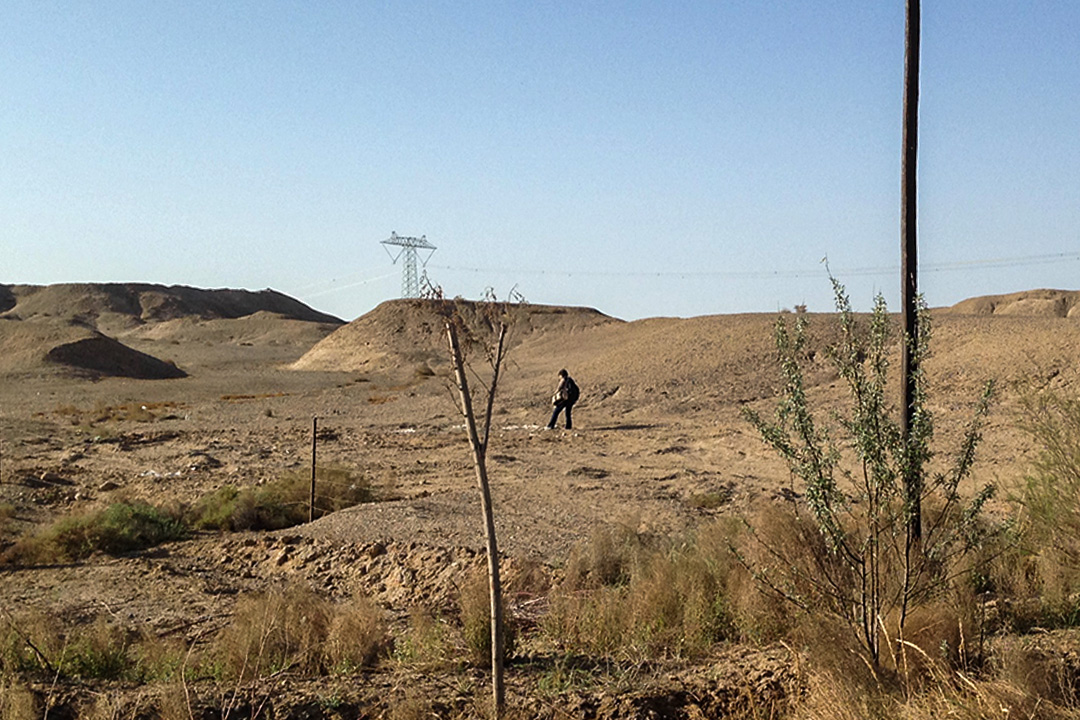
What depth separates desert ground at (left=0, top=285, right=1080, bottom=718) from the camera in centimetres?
1073

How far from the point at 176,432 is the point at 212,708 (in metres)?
25.0

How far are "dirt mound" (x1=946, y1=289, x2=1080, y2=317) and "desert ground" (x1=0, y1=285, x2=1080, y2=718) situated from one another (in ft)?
125

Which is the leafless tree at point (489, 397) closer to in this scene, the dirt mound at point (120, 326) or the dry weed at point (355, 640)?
the dry weed at point (355, 640)

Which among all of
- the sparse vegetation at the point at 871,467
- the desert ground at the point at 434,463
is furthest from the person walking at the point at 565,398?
the sparse vegetation at the point at 871,467

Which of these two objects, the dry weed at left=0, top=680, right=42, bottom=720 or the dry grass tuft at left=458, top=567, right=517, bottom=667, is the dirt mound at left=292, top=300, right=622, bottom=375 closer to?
the dry grass tuft at left=458, top=567, right=517, bottom=667

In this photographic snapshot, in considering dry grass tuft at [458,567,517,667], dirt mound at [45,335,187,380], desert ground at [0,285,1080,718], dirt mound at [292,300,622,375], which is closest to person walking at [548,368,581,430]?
desert ground at [0,285,1080,718]

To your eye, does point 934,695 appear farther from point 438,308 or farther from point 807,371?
point 807,371

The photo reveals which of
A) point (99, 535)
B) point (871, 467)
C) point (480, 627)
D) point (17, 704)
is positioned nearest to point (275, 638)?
point (480, 627)

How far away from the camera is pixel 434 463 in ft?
78.3

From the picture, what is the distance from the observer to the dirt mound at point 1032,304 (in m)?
80.9

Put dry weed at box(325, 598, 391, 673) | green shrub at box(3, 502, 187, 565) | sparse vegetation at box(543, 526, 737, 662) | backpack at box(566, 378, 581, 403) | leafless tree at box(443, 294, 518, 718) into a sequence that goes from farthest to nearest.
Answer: backpack at box(566, 378, 581, 403) → green shrub at box(3, 502, 187, 565) → sparse vegetation at box(543, 526, 737, 662) → dry weed at box(325, 598, 391, 673) → leafless tree at box(443, 294, 518, 718)

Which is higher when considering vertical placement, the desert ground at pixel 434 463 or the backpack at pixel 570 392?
the backpack at pixel 570 392

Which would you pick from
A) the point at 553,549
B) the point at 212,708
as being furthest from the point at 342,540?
the point at 212,708

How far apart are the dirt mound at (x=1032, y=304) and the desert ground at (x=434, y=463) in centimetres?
3800
